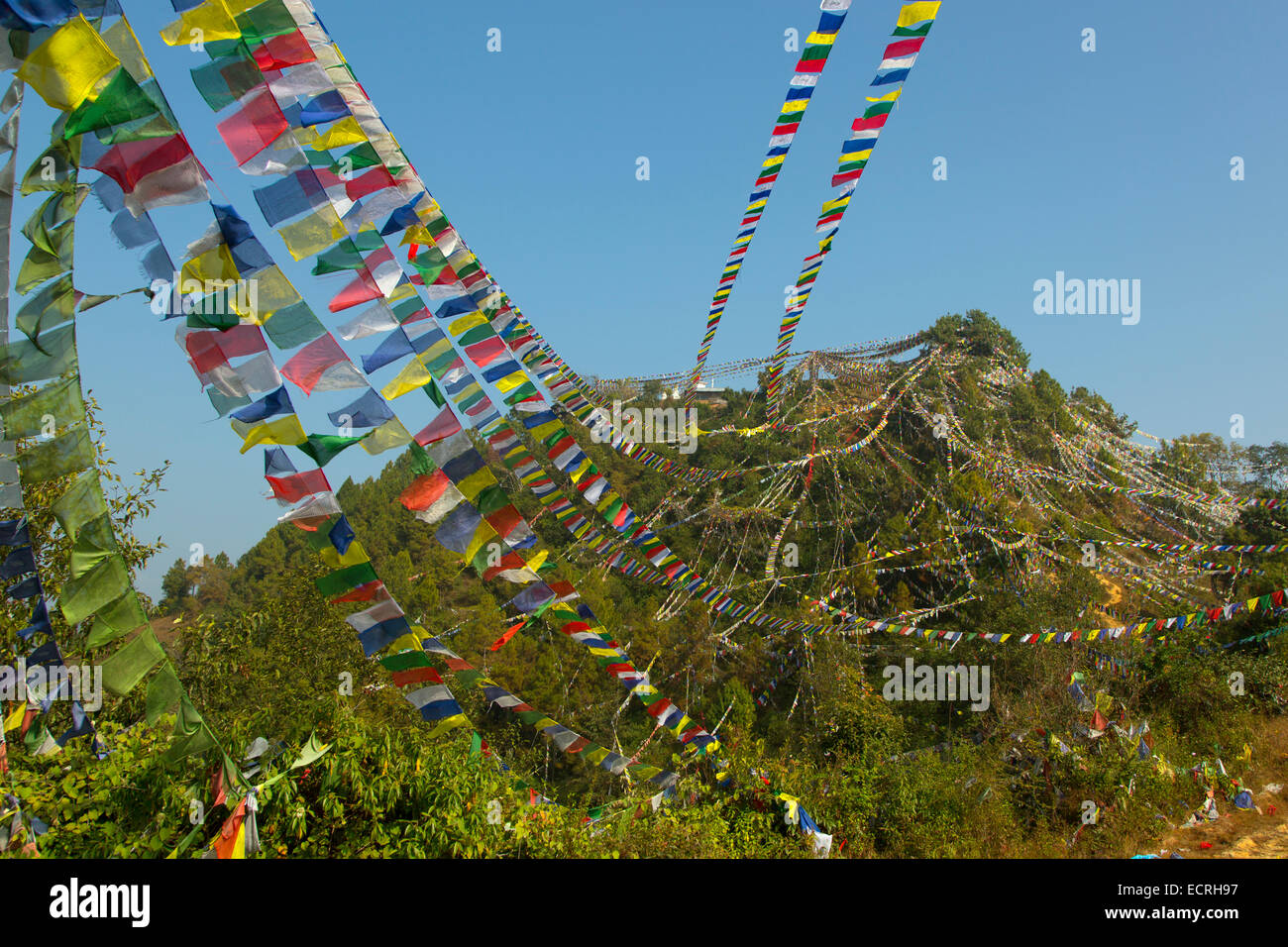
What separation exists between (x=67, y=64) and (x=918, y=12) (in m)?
3.98

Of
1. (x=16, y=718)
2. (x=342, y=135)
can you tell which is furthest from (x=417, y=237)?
(x=16, y=718)

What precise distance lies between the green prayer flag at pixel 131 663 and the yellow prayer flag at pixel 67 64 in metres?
2.48

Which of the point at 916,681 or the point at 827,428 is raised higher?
the point at 827,428

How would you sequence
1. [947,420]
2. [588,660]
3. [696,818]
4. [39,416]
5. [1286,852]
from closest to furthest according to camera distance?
[39,416] < [696,818] < [1286,852] < [588,660] < [947,420]

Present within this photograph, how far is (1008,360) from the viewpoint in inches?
1522

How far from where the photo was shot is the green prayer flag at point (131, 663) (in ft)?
12.8

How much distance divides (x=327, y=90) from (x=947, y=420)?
27360 millimetres

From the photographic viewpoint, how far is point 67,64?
3.39m

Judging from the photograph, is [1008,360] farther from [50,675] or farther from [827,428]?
[50,675]

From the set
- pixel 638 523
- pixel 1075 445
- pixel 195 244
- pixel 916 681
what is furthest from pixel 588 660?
pixel 195 244

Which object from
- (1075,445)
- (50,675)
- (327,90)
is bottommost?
(50,675)

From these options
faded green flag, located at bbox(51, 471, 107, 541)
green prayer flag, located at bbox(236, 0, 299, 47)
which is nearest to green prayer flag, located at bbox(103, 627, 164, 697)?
faded green flag, located at bbox(51, 471, 107, 541)

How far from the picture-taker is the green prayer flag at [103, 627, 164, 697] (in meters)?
3.90

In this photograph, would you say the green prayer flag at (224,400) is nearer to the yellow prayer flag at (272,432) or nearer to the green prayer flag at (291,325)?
the yellow prayer flag at (272,432)
